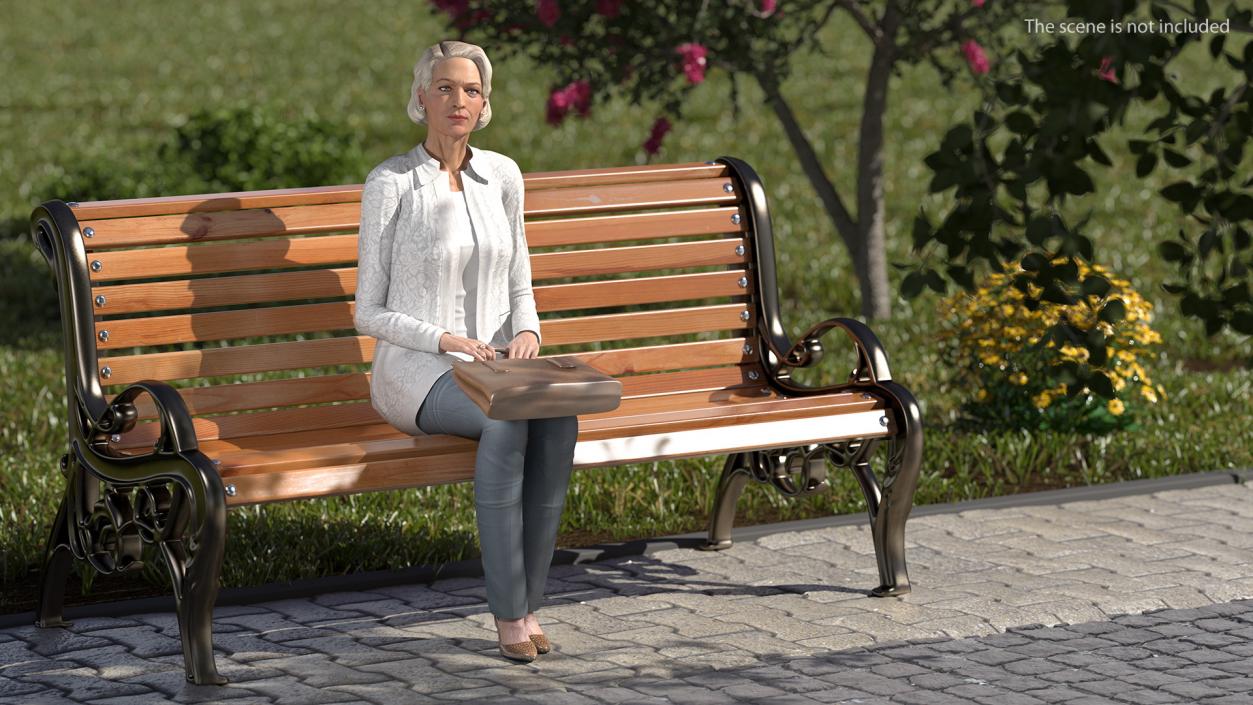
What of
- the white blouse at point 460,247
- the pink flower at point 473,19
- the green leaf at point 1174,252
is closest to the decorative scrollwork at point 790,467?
the white blouse at point 460,247

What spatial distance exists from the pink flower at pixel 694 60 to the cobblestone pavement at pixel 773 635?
3037mm

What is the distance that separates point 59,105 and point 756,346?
15048 millimetres

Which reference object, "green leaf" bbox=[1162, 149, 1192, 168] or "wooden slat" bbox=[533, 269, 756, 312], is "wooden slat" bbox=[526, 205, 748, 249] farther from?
"green leaf" bbox=[1162, 149, 1192, 168]

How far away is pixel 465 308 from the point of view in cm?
523

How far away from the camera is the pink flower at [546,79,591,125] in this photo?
948cm

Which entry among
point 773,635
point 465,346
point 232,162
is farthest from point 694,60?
point 232,162

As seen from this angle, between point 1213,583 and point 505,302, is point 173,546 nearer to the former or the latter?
point 505,302

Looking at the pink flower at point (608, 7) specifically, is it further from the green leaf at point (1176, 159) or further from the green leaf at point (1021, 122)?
the green leaf at point (1021, 122)

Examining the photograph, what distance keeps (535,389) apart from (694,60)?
4.38 meters

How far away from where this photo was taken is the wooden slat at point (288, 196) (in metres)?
5.32

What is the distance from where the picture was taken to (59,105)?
19.5 metres

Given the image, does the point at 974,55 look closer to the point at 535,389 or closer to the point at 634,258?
the point at 634,258

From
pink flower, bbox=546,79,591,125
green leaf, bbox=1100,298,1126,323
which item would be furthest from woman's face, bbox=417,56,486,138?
pink flower, bbox=546,79,591,125

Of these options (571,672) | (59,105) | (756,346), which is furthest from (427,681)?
(59,105)
